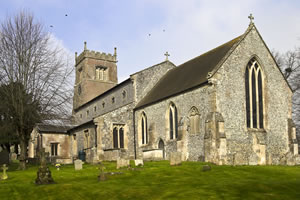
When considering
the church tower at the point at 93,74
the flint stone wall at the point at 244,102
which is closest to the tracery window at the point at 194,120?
the flint stone wall at the point at 244,102

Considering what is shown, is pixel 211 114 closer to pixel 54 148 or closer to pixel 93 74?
pixel 54 148

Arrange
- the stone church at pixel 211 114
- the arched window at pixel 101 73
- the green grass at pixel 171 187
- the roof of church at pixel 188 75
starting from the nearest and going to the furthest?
the green grass at pixel 171 187 → the stone church at pixel 211 114 → the roof of church at pixel 188 75 → the arched window at pixel 101 73

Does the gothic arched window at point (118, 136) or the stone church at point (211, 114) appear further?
the gothic arched window at point (118, 136)

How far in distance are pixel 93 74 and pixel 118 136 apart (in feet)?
68.9

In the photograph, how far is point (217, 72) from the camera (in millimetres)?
25594

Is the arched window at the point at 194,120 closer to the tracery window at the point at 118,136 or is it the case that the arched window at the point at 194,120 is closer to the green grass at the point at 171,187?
the green grass at the point at 171,187

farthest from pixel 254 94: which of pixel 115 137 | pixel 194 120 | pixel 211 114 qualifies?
pixel 115 137

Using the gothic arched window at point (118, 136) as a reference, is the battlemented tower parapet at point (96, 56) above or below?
above

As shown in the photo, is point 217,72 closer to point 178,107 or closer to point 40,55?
point 178,107

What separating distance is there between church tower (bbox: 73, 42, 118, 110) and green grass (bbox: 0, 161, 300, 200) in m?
33.6

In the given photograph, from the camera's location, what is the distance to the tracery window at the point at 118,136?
111ft

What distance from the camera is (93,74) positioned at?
174ft

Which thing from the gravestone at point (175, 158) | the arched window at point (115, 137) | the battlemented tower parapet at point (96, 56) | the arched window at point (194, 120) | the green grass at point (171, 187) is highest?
the battlemented tower parapet at point (96, 56)

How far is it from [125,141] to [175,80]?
788cm
